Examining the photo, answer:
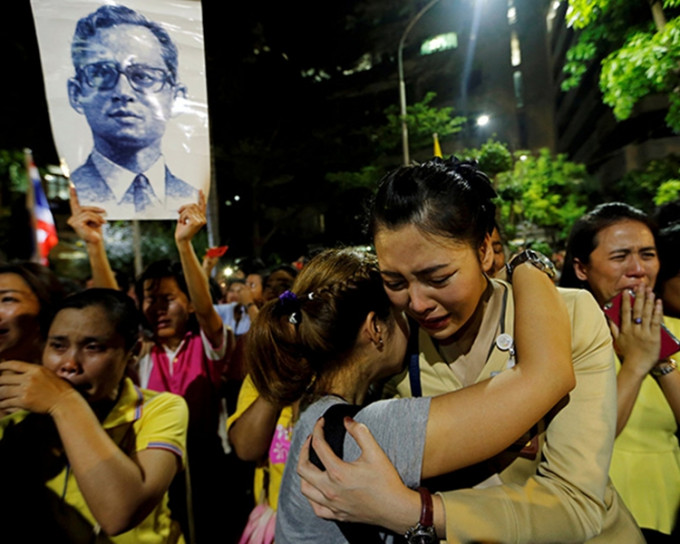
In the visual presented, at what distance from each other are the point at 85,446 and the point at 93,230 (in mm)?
1591

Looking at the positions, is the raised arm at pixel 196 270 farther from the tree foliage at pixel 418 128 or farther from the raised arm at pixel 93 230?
the tree foliage at pixel 418 128

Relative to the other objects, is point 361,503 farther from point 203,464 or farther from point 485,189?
point 203,464

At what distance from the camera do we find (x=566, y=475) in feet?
4.70

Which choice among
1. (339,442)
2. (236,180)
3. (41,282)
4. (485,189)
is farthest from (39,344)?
(236,180)

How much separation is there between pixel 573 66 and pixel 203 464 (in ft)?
19.5

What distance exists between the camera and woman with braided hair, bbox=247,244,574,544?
52.6 inches

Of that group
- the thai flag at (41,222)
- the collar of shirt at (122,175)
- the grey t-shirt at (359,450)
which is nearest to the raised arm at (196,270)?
the collar of shirt at (122,175)

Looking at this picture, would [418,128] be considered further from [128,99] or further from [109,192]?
[109,192]

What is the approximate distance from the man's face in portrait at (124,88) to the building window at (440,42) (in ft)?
126

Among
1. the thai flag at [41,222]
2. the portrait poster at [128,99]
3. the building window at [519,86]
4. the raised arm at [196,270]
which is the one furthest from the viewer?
the building window at [519,86]

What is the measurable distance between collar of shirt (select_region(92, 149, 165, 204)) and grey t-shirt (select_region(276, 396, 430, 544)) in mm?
1693

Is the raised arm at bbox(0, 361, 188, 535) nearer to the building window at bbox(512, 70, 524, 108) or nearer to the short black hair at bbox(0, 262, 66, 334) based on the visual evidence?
the short black hair at bbox(0, 262, 66, 334)

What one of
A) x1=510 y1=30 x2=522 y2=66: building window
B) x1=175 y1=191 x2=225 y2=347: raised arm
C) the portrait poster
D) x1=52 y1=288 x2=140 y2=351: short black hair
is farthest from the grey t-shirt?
x1=510 y1=30 x2=522 y2=66: building window

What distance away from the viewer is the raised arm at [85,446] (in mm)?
1673
